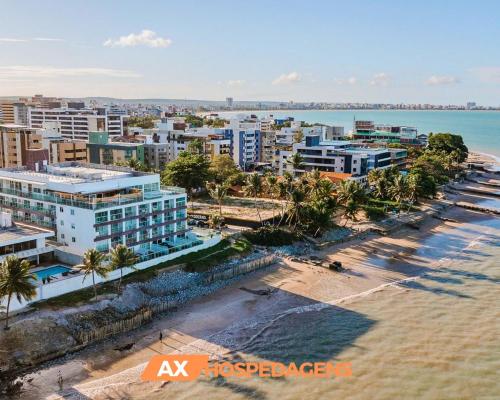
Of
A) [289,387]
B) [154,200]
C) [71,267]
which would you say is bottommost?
[289,387]

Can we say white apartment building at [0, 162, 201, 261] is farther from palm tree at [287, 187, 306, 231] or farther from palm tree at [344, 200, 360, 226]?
palm tree at [344, 200, 360, 226]

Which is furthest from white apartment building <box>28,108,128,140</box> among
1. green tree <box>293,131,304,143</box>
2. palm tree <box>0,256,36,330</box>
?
palm tree <box>0,256,36,330</box>

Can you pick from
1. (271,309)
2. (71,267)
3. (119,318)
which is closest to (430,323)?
(271,309)

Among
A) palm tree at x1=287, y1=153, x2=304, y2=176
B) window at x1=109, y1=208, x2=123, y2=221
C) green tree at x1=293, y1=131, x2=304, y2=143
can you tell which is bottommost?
window at x1=109, y1=208, x2=123, y2=221

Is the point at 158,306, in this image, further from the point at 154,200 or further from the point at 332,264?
the point at 332,264

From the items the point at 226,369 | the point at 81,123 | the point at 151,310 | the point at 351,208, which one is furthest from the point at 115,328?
the point at 81,123

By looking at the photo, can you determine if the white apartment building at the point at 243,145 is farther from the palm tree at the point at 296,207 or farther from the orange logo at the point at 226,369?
the orange logo at the point at 226,369
